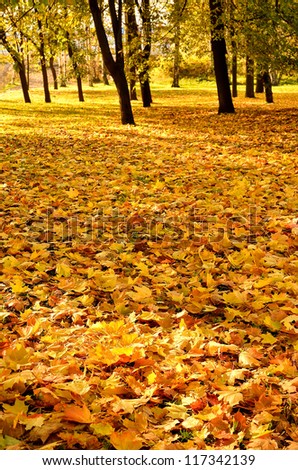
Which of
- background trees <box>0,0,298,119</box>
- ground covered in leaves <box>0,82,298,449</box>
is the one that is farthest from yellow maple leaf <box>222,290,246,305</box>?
background trees <box>0,0,298,119</box>

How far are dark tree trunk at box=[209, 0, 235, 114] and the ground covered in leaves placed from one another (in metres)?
7.94

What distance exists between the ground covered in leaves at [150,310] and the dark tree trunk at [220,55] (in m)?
7.94

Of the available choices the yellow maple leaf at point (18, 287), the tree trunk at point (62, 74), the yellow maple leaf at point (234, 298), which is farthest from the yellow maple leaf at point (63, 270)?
the tree trunk at point (62, 74)

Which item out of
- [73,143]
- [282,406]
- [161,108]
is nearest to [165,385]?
[282,406]

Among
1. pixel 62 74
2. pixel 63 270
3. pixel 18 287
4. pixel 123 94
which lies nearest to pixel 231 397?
pixel 18 287

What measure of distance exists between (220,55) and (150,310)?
1375 centimetres

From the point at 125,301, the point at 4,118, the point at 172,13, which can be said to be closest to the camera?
the point at 125,301

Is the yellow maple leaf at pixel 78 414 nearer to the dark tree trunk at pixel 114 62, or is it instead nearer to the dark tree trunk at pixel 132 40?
the dark tree trunk at pixel 114 62

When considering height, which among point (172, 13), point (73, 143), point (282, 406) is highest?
point (172, 13)

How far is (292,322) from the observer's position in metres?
3.09

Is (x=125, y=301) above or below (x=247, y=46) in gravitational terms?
below
